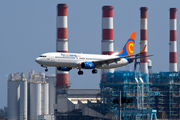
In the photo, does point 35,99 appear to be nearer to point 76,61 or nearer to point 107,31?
point 107,31

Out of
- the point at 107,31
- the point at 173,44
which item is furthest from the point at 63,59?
the point at 173,44

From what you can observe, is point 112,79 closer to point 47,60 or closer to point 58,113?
point 58,113

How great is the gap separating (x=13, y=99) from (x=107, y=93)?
27214mm

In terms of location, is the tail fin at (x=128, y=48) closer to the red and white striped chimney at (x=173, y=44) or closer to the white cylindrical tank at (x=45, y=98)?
the red and white striped chimney at (x=173, y=44)

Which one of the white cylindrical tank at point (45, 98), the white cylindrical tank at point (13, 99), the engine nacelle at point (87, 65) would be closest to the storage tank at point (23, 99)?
the white cylindrical tank at point (13, 99)

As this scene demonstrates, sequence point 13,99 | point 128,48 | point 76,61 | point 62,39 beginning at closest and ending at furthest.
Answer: point 76,61, point 128,48, point 62,39, point 13,99

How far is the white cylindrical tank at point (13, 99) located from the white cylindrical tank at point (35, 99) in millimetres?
3260

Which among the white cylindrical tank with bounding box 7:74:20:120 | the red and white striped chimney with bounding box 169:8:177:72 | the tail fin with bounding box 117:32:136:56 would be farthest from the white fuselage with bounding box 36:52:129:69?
the white cylindrical tank with bounding box 7:74:20:120

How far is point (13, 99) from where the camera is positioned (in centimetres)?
11206

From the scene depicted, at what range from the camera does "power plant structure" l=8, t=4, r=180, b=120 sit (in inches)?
3713

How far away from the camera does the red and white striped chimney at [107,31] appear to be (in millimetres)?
101000

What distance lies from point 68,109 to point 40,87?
15515 mm

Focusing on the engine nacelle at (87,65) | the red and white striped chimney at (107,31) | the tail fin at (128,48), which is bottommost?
the engine nacelle at (87,65)

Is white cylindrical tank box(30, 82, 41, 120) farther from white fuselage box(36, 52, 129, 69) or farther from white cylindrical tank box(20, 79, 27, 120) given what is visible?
white fuselage box(36, 52, 129, 69)
